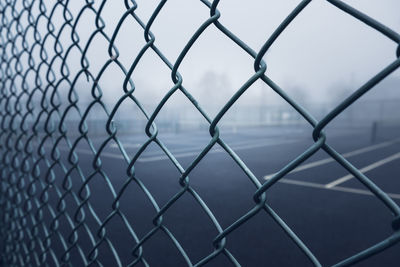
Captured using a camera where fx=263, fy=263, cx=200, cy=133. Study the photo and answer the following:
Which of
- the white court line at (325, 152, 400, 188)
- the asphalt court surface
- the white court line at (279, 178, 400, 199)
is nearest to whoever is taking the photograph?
the asphalt court surface

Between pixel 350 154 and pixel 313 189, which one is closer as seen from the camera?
pixel 313 189

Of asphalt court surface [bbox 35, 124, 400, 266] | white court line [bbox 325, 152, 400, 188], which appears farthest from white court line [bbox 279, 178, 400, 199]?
white court line [bbox 325, 152, 400, 188]

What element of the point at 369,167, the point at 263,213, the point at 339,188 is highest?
the point at 263,213

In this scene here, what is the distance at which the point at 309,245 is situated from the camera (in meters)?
3.17

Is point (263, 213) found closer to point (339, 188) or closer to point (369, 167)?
point (339, 188)

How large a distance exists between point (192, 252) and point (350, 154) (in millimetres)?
9714

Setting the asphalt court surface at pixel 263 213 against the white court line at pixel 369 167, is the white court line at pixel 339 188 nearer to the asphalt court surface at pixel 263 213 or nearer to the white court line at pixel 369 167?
the asphalt court surface at pixel 263 213

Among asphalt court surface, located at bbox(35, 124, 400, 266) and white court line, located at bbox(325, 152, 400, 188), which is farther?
white court line, located at bbox(325, 152, 400, 188)

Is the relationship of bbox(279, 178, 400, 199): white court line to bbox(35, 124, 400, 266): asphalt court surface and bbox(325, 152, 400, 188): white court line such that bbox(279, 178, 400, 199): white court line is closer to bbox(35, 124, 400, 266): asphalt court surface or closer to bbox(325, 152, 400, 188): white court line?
bbox(35, 124, 400, 266): asphalt court surface

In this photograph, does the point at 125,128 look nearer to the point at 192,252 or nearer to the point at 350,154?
the point at 350,154

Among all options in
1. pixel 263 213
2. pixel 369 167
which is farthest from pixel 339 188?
pixel 369 167

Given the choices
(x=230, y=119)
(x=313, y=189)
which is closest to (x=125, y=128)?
(x=230, y=119)

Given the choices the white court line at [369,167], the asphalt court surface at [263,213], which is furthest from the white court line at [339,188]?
the white court line at [369,167]

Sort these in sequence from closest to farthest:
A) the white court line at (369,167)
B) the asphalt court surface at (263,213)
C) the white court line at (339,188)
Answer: the asphalt court surface at (263,213) < the white court line at (339,188) < the white court line at (369,167)
